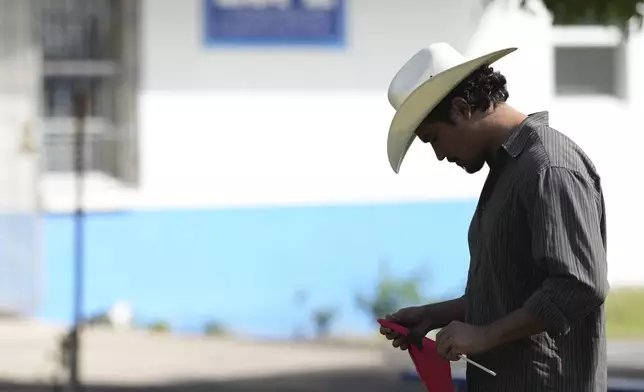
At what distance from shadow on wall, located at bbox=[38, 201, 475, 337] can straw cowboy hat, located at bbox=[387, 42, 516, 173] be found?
20.8 ft

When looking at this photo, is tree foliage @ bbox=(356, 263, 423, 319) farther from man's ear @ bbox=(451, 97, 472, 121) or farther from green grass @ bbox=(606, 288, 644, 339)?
man's ear @ bbox=(451, 97, 472, 121)

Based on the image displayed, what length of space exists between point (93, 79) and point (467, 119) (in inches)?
275

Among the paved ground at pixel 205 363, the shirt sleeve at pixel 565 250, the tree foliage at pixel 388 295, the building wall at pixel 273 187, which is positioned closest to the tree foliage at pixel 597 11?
the paved ground at pixel 205 363

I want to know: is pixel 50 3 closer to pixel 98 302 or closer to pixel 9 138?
pixel 9 138

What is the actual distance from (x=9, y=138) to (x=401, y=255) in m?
2.83

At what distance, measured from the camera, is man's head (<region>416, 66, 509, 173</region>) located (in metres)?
3.19

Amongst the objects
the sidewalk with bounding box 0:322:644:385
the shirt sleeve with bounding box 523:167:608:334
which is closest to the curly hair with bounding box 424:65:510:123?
the shirt sleeve with bounding box 523:167:608:334

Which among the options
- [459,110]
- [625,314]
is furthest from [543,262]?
[625,314]

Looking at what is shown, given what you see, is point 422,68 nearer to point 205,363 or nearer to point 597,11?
point 597,11

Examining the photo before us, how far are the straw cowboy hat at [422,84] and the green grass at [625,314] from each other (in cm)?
679

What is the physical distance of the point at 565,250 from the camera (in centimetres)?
299

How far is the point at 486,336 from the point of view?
3098 mm

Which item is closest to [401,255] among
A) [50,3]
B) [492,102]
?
[50,3]

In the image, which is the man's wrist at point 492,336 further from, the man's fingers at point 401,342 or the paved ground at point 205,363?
the paved ground at point 205,363
